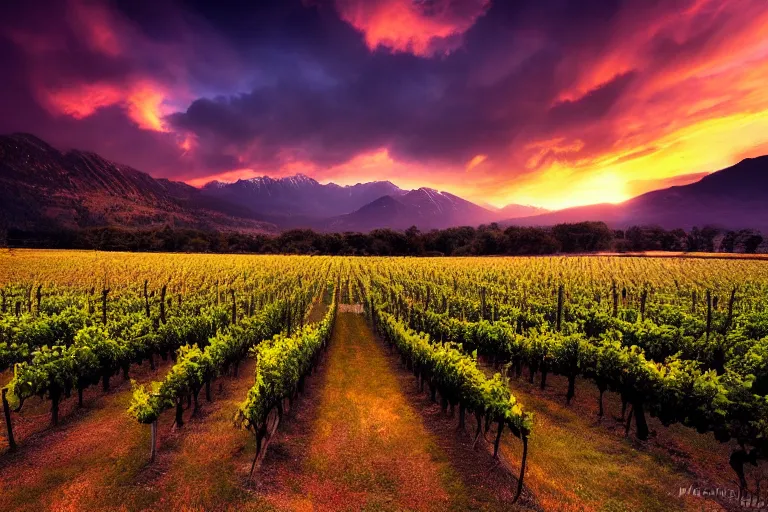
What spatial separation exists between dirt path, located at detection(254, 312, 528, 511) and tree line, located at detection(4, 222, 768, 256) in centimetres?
9952

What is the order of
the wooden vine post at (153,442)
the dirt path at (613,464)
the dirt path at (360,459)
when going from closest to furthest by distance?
the dirt path at (613,464), the dirt path at (360,459), the wooden vine post at (153,442)

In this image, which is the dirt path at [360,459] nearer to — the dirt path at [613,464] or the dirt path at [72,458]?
the dirt path at [613,464]

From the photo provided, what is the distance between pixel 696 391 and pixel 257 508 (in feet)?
39.3

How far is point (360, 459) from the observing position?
11352 millimetres

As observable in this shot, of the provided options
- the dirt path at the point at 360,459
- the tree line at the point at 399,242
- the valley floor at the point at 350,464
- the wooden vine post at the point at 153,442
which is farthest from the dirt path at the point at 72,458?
the tree line at the point at 399,242

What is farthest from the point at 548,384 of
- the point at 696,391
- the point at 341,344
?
the point at 341,344

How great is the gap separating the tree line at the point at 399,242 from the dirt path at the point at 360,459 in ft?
327

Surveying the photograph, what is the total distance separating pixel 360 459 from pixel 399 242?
10867cm

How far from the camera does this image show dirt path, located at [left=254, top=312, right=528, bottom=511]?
31.4 feet

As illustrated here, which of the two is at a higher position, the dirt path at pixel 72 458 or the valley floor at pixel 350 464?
the dirt path at pixel 72 458

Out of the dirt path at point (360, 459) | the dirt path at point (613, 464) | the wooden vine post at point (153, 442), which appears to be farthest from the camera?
the wooden vine post at point (153, 442)

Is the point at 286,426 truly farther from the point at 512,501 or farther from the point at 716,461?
the point at 716,461

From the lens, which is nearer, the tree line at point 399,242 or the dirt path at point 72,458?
the dirt path at point 72,458

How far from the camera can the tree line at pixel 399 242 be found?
4389 inches
